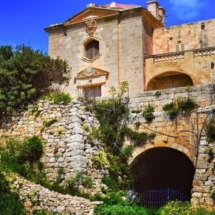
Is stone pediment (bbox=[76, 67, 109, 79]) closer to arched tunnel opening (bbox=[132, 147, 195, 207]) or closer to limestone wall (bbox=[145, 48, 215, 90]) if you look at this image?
limestone wall (bbox=[145, 48, 215, 90])

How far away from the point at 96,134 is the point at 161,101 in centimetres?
277

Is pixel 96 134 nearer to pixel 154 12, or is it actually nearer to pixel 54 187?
pixel 54 187

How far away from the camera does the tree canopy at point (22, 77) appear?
20.6 meters

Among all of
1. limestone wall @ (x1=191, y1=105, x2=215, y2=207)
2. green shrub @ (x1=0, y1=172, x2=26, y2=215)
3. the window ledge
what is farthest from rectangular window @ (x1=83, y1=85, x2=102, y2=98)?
green shrub @ (x1=0, y1=172, x2=26, y2=215)

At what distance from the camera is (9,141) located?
63.2 ft

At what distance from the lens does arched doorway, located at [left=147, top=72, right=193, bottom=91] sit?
2862 centimetres

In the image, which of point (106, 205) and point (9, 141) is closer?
point (106, 205)

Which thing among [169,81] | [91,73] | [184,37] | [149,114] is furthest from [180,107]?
[184,37]

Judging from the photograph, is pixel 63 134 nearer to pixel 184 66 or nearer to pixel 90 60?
pixel 184 66

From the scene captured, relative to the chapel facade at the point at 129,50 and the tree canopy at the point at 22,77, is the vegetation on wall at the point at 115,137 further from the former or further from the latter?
the chapel facade at the point at 129,50

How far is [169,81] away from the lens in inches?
1155

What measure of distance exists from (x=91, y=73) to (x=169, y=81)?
4.51 metres

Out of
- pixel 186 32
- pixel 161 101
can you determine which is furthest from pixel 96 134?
pixel 186 32

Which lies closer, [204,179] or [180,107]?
[204,179]
